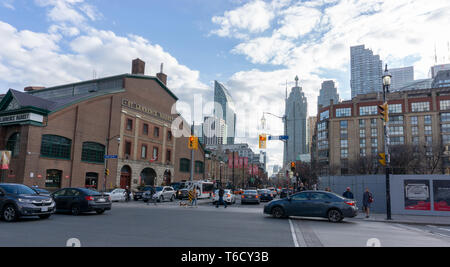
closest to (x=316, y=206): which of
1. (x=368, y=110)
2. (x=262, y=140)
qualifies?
(x=262, y=140)

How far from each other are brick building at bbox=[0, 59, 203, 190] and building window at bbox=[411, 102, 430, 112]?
74.5 metres

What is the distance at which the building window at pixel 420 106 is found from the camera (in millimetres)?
92750

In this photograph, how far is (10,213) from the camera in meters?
13.4

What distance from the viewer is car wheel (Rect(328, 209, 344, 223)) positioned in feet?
50.7

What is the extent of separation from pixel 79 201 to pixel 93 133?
24.3 meters

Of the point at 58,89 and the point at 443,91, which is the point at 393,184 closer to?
the point at 58,89

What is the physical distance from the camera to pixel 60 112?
3528 centimetres

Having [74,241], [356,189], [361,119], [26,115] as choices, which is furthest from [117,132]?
[361,119]

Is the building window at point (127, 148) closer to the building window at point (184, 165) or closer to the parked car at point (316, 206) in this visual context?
the building window at point (184, 165)

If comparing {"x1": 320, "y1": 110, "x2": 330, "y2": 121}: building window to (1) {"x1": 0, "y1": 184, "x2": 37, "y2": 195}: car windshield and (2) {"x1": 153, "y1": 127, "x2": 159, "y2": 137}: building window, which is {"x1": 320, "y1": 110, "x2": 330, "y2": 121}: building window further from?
(1) {"x1": 0, "y1": 184, "x2": 37, "y2": 195}: car windshield

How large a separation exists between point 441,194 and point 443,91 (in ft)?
300

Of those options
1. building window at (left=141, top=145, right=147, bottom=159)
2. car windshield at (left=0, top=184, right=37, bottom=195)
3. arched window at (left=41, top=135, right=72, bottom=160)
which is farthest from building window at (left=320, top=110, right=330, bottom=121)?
car windshield at (left=0, top=184, right=37, bottom=195)

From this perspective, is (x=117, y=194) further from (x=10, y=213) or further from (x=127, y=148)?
(x=10, y=213)

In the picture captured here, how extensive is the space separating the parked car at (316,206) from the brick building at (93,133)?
2509 centimetres
